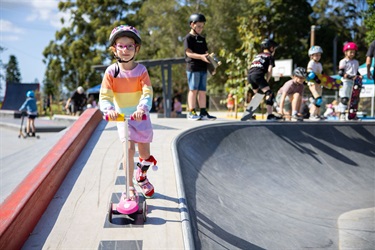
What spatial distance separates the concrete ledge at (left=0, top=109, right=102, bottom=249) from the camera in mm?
2508

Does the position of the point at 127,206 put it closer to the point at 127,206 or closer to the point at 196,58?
the point at 127,206

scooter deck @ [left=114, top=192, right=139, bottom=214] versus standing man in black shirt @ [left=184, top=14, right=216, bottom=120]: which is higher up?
standing man in black shirt @ [left=184, top=14, right=216, bottom=120]

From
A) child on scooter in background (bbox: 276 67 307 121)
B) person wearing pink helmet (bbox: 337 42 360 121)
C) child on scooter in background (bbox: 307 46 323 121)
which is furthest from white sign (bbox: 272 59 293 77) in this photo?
child on scooter in background (bbox: 276 67 307 121)

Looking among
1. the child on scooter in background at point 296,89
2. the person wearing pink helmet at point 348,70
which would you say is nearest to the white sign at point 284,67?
the person wearing pink helmet at point 348,70

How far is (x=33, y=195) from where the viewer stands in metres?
2.88

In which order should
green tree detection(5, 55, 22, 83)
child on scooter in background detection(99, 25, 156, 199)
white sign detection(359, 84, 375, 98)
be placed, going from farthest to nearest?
green tree detection(5, 55, 22, 83) < white sign detection(359, 84, 375, 98) < child on scooter in background detection(99, 25, 156, 199)

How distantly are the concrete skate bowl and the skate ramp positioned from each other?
25.5 meters

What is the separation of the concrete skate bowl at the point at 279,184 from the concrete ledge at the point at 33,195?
4.17ft

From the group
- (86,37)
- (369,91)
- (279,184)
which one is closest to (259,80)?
(279,184)

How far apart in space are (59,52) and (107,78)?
44.3m

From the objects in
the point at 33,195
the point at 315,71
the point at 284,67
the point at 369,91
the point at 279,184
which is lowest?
the point at 279,184

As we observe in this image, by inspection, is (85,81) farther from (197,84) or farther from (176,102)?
(197,84)

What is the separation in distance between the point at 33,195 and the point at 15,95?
28.7m

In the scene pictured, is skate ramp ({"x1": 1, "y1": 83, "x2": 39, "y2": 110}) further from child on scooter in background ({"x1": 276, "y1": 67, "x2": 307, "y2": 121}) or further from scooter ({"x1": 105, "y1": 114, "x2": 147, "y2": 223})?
scooter ({"x1": 105, "y1": 114, "x2": 147, "y2": 223})
